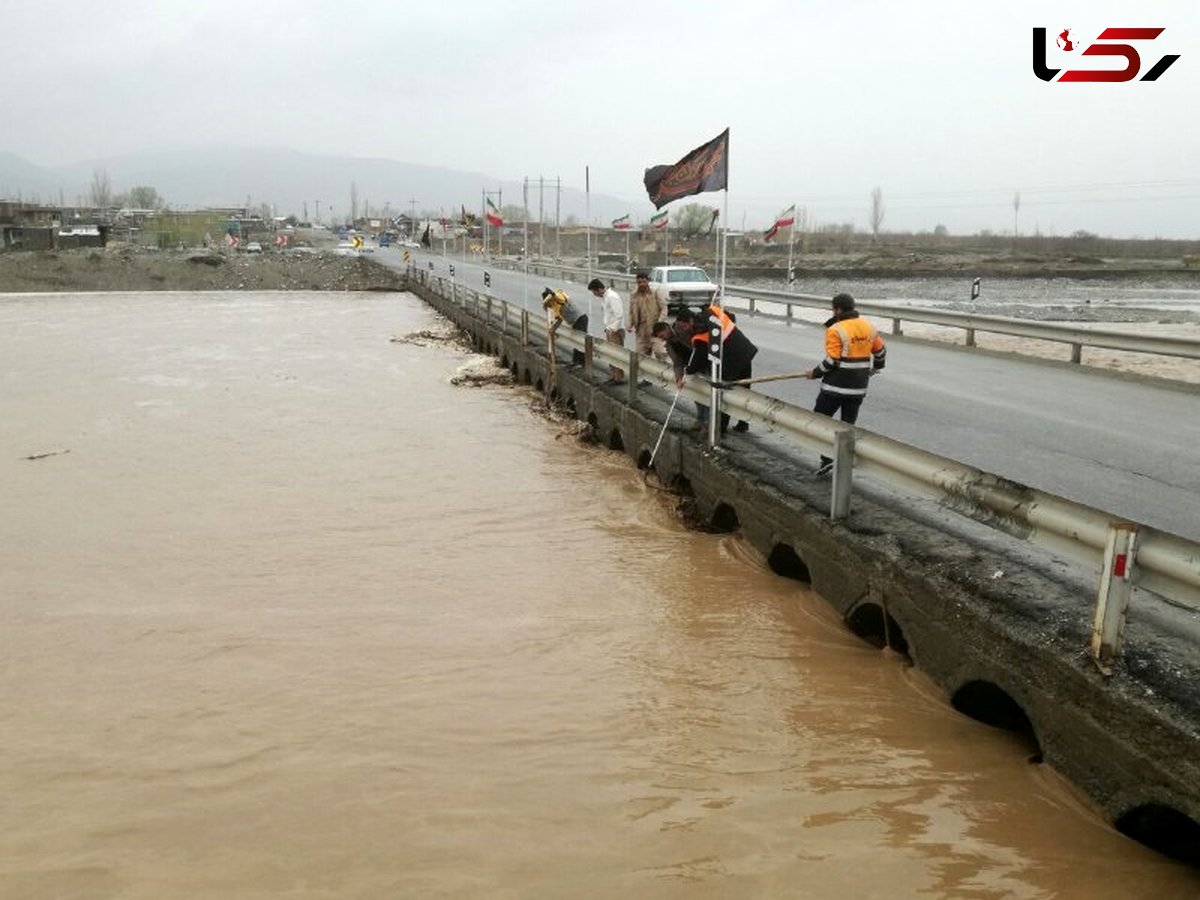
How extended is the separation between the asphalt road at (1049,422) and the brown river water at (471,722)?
2.46 meters

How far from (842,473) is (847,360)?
1857 millimetres

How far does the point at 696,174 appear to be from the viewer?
Result: 449 inches

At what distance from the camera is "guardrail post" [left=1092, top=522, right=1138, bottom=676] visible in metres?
4.02

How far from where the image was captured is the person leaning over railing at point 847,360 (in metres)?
8.03

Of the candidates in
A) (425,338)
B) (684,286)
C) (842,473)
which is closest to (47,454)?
(842,473)

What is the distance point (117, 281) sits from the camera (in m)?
64.8

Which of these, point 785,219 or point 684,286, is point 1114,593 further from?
point 785,219

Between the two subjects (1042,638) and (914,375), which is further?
(914,375)

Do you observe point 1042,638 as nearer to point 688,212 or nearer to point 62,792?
point 62,792

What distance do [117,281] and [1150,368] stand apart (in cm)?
6335

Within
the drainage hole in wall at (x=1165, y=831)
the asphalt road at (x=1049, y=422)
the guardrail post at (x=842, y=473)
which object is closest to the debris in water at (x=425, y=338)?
the asphalt road at (x=1049, y=422)

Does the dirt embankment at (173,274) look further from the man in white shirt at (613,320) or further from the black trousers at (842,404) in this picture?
the black trousers at (842,404)

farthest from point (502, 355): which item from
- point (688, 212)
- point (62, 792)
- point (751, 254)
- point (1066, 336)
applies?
point (688, 212)

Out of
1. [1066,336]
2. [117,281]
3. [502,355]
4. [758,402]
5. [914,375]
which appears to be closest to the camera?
[758,402]
